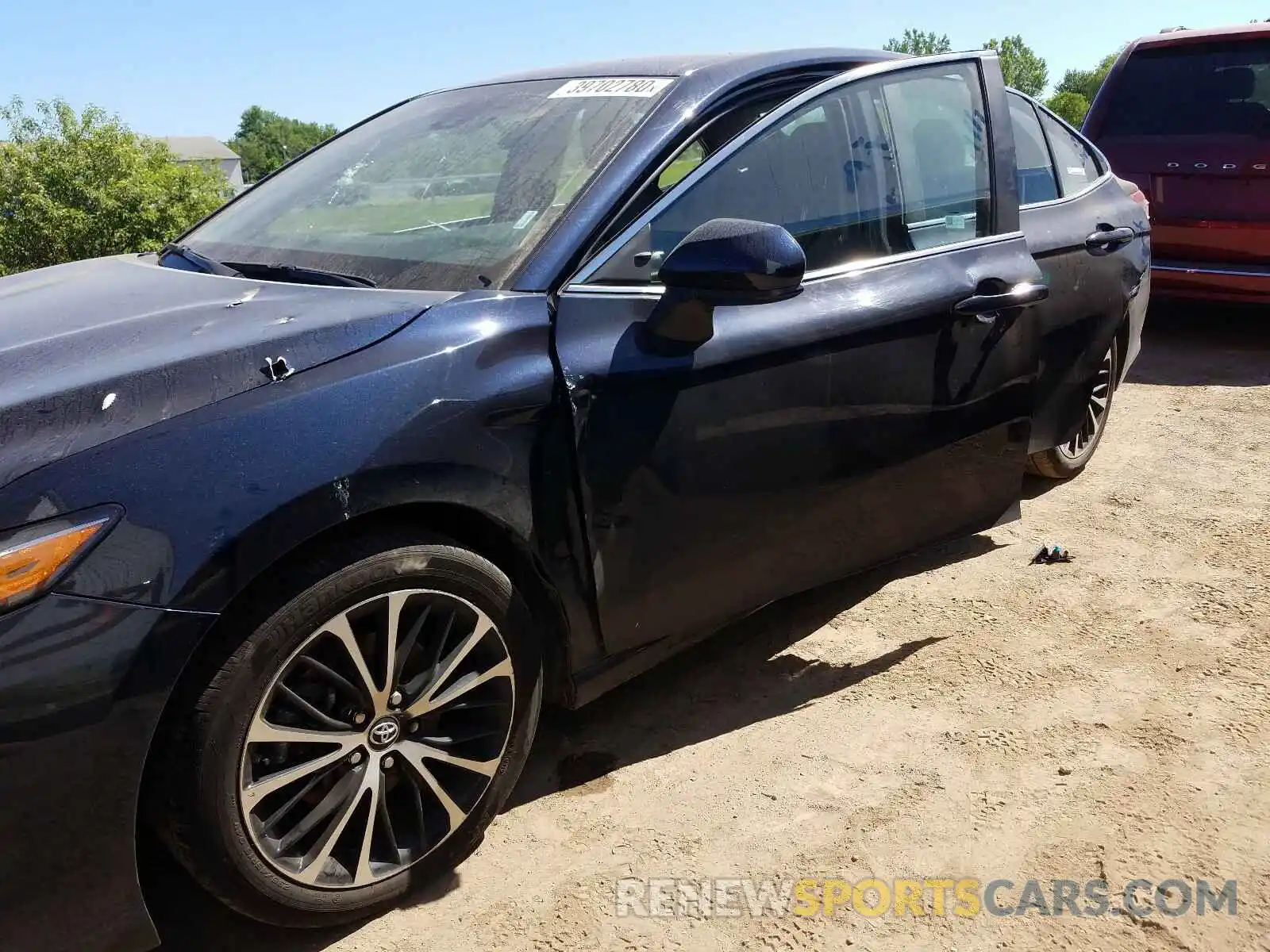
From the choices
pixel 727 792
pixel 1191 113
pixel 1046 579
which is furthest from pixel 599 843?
pixel 1191 113

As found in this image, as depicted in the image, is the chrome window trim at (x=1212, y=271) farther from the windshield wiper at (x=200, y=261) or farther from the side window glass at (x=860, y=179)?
the windshield wiper at (x=200, y=261)

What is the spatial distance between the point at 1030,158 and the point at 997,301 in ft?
3.96

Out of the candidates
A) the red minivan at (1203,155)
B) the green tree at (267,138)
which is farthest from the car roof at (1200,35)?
the green tree at (267,138)

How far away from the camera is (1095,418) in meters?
4.69

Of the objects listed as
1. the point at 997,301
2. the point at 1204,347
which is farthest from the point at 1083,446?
the point at 1204,347

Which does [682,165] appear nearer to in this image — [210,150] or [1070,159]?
[1070,159]

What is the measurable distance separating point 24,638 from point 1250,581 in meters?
3.66

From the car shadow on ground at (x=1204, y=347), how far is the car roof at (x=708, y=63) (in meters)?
3.96

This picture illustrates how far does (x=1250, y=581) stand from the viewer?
364cm

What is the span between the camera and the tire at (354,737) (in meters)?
1.87

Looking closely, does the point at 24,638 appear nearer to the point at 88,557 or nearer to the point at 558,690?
the point at 88,557

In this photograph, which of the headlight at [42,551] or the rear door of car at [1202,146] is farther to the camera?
the rear door of car at [1202,146]

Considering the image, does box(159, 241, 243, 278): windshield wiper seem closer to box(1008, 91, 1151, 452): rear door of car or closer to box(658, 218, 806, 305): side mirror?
box(658, 218, 806, 305): side mirror

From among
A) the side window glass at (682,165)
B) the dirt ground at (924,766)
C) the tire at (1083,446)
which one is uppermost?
the side window glass at (682,165)
